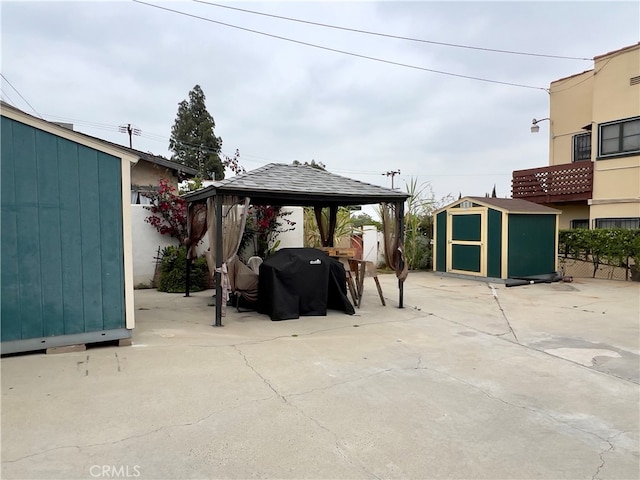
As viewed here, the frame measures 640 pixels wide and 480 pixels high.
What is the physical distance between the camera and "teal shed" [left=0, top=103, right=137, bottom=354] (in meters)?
3.83

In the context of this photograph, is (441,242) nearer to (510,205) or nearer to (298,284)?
(510,205)

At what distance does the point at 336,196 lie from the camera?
6273 millimetres

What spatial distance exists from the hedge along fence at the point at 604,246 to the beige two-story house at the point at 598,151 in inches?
56.7

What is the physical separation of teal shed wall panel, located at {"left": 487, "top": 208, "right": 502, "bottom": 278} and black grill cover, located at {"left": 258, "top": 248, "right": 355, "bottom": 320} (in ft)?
18.0

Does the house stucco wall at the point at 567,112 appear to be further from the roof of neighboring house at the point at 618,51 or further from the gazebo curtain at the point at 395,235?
the gazebo curtain at the point at 395,235

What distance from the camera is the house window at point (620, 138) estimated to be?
35.6 feet

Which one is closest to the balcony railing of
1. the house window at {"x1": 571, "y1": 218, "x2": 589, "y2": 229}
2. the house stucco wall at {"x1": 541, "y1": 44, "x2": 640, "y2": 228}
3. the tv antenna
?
the house stucco wall at {"x1": 541, "y1": 44, "x2": 640, "y2": 228}

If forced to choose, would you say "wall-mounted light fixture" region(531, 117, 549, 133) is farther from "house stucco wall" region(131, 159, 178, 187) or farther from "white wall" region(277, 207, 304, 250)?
"house stucco wall" region(131, 159, 178, 187)

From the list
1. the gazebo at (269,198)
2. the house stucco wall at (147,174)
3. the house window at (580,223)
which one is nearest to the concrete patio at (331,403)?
the gazebo at (269,198)

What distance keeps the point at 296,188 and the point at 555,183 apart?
10.6 meters

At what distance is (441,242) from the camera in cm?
1160

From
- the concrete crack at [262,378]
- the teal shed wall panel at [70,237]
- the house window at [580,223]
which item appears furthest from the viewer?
the house window at [580,223]

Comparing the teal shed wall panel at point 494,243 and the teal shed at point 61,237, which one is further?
the teal shed wall panel at point 494,243

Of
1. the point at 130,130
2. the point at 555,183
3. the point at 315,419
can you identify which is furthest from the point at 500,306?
the point at 130,130
